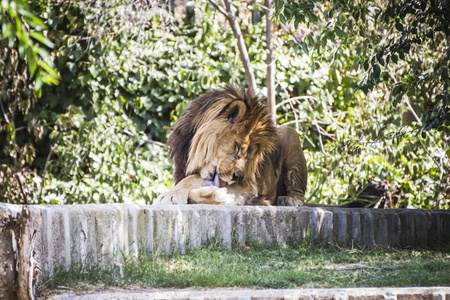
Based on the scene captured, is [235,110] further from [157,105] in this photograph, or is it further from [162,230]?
[157,105]

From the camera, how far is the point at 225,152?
175 inches

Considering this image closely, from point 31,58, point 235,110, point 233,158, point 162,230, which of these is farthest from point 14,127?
point 31,58

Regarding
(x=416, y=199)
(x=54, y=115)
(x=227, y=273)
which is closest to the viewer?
(x=227, y=273)

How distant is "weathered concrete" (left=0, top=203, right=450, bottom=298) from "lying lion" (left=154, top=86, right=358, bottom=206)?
59cm

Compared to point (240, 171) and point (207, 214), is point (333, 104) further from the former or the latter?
point (207, 214)

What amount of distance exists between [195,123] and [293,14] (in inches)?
49.2

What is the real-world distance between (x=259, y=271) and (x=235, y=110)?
6.13 ft

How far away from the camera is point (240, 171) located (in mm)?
4441

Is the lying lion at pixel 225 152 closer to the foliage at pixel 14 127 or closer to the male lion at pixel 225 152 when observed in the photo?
the male lion at pixel 225 152

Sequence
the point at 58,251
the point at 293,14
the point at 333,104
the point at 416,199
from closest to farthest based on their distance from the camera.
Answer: the point at 58,251 < the point at 293,14 < the point at 416,199 < the point at 333,104

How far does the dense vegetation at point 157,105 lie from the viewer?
7.40 metres

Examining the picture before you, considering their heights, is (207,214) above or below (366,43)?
below

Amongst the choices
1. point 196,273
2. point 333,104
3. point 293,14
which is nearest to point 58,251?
point 196,273

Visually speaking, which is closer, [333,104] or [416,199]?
[416,199]
